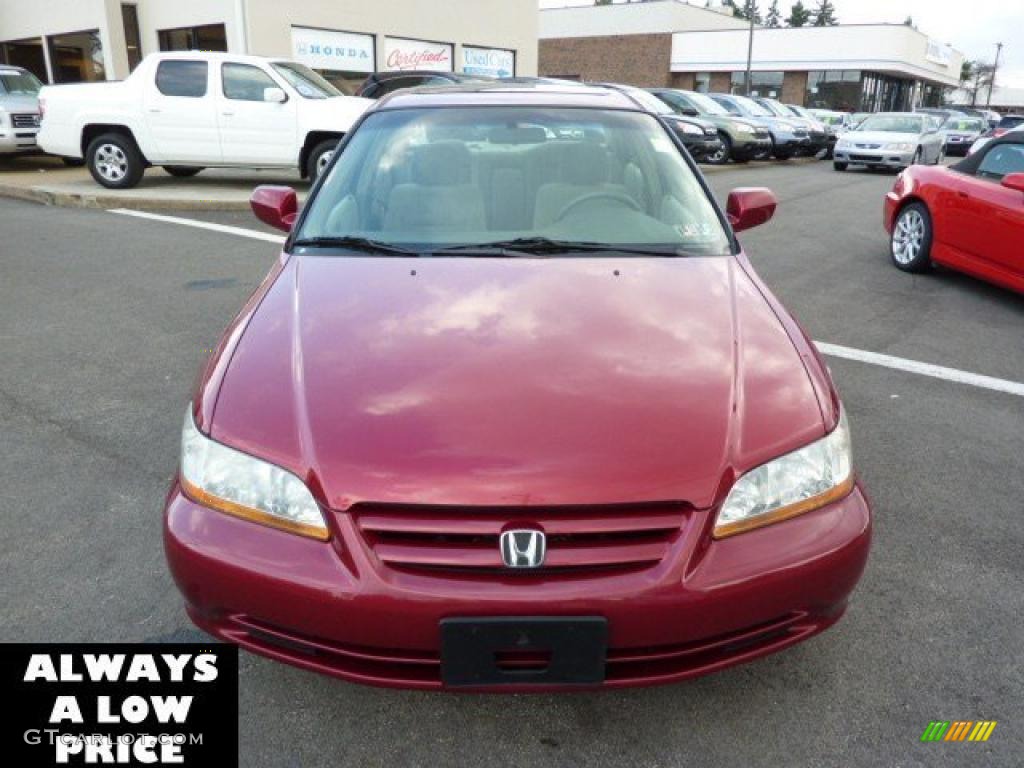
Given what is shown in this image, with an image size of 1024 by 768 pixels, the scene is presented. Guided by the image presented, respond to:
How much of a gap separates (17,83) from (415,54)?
9.12 meters

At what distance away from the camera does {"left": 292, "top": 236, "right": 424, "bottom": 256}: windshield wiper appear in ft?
9.91

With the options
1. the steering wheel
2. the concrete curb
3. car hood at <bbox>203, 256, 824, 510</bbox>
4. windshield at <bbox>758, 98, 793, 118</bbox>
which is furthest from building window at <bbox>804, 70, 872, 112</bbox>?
car hood at <bbox>203, 256, 824, 510</bbox>

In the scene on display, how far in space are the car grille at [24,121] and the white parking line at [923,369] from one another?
1345cm

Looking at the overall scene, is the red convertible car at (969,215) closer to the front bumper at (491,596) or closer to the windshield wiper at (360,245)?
the windshield wiper at (360,245)

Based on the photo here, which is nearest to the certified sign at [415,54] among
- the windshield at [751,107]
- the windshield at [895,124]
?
the windshield at [751,107]

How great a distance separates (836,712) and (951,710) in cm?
32

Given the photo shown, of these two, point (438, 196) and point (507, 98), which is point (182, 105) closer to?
point (507, 98)

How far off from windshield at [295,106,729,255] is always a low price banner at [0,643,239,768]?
158 cm

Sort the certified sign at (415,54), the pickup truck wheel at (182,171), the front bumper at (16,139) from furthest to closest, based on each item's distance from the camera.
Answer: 1. the certified sign at (415,54)
2. the front bumper at (16,139)
3. the pickup truck wheel at (182,171)

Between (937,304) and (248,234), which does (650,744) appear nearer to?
(937,304)

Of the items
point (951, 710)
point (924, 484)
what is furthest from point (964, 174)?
point (951, 710)

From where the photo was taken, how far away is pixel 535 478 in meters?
1.91

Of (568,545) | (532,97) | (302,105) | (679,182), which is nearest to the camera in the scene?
(568,545)

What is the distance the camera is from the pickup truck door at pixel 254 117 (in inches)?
431
